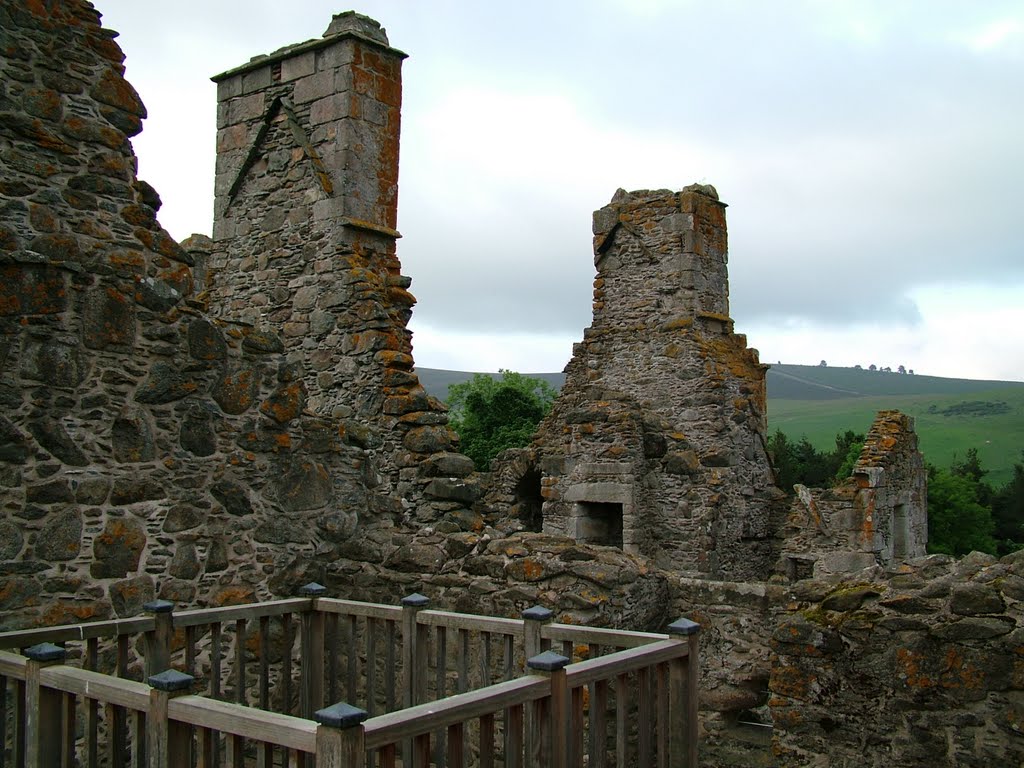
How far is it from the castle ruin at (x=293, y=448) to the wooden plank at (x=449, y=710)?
2.15 m

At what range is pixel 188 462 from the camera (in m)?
5.79

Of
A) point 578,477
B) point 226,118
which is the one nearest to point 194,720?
point 226,118

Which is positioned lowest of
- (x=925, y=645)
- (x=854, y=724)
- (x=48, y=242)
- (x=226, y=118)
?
(x=854, y=724)

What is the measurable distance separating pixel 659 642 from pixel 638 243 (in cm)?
1353

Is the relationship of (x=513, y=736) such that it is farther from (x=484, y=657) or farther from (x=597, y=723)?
(x=484, y=657)

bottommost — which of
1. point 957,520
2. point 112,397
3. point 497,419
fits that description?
point 957,520

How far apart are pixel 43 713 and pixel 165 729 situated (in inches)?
29.8

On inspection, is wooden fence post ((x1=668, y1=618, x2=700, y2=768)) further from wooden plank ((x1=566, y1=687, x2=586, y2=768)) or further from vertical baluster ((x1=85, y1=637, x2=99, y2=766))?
vertical baluster ((x1=85, y1=637, x2=99, y2=766))

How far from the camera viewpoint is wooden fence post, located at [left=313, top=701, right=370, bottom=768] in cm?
268

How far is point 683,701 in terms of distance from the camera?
4047 mm

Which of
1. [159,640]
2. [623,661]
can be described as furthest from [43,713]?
[623,661]

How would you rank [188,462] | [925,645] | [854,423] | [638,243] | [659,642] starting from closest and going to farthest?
[659,642] < [925,645] < [188,462] < [638,243] < [854,423]

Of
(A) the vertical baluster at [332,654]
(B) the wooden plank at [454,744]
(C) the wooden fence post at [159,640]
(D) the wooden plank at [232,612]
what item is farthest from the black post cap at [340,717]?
(A) the vertical baluster at [332,654]

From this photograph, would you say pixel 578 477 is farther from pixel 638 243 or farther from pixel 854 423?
pixel 854 423
